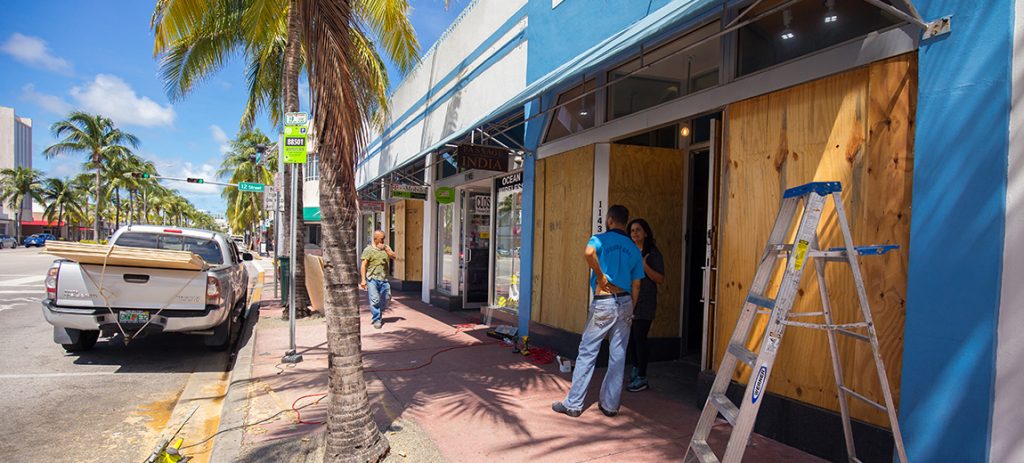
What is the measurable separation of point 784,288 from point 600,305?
2.01 meters

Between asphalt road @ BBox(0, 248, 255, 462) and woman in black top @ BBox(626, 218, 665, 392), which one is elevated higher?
woman in black top @ BBox(626, 218, 665, 392)

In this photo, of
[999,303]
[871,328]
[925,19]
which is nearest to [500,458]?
[871,328]

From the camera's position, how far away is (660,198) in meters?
6.36

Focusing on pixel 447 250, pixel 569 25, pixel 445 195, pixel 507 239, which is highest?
pixel 569 25

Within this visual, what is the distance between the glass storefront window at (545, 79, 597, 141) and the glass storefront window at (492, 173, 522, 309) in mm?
1549

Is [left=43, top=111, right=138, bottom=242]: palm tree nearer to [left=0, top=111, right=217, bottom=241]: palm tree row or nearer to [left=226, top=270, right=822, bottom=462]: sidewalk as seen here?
[left=0, top=111, right=217, bottom=241]: palm tree row

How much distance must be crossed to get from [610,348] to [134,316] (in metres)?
5.62

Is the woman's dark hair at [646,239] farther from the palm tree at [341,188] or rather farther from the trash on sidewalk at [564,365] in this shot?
the palm tree at [341,188]

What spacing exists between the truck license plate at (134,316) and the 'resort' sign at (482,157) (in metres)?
4.47

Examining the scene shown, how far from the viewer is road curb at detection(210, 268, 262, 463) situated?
12.7ft

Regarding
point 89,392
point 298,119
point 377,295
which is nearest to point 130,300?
point 89,392

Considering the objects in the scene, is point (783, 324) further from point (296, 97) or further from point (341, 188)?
point (296, 97)

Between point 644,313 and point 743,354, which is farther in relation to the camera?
point 644,313

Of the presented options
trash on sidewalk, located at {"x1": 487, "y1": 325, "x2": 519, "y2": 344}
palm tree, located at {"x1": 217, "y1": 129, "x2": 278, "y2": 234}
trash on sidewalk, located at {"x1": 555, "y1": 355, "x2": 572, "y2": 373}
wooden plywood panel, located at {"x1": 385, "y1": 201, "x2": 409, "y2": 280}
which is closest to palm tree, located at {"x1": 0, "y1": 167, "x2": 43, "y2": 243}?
palm tree, located at {"x1": 217, "y1": 129, "x2": 278, "y2": 234}
